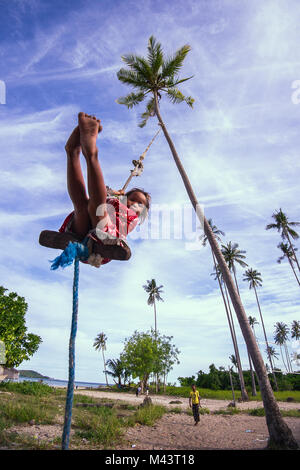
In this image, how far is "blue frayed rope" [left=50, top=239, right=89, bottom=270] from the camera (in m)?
2.44

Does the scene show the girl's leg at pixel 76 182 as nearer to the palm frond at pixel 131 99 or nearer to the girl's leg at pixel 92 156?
the girl's leg at pixel 92 156

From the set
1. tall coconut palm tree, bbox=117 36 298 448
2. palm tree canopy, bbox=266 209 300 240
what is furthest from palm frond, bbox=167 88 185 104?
palm tree canopy, bbox=266 209 300 240

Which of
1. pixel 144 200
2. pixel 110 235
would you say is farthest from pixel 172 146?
pixel 110 235

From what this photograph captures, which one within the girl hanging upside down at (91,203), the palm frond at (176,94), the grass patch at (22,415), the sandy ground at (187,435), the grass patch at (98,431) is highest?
the palm frond at (176,94)

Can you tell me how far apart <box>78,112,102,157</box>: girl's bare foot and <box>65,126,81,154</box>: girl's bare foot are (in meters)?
0.14

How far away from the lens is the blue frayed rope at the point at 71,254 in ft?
7.99

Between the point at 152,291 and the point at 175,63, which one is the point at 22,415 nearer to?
the point at 175,63

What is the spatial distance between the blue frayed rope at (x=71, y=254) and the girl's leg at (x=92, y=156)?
44 centimetres

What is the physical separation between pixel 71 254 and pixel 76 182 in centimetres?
64

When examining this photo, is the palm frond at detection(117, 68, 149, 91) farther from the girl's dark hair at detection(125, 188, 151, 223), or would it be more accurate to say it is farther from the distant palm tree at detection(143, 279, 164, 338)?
the distant palm tree at detection(143, 279, 164, 338)

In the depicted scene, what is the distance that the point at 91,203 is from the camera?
91.9 inches

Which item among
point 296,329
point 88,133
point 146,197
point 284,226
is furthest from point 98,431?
point 296,329

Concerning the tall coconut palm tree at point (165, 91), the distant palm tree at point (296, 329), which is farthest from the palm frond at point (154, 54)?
the distant palm tree at point (296, 329)
